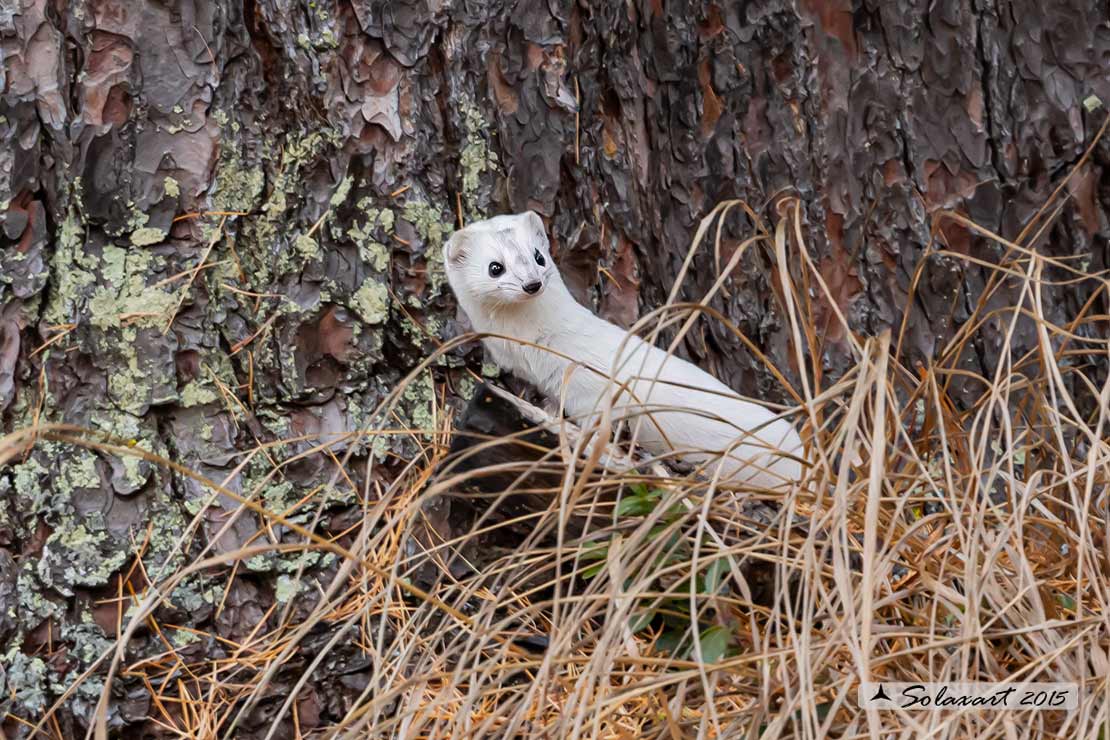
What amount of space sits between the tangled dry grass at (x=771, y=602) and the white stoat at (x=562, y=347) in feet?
1.21

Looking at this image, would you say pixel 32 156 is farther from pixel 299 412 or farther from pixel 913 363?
pixel 913 363

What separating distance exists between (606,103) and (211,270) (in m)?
0.97

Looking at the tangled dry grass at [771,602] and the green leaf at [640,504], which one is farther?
the green leaf at [640,504]

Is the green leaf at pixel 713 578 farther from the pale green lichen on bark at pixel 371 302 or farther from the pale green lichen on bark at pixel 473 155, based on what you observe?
the pale green lichen on bark at pixel 473 155

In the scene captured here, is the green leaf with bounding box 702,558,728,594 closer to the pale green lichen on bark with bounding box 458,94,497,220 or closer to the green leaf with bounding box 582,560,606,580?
the green leaf with bounding box 582,560,606,580

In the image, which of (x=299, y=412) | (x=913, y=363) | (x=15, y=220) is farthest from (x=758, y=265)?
(x=15, y=220)

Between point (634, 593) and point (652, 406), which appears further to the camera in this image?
point (652, 406)

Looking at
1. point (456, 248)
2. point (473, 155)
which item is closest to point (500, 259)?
point (456, 248)

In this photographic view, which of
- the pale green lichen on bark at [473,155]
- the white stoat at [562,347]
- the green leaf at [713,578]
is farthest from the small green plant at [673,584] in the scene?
the pale green lichen on bark at [473,155]

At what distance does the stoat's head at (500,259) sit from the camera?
2.52 metres

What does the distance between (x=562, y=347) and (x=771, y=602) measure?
83 centimetres

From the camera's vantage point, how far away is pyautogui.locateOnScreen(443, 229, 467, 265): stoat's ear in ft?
8.34

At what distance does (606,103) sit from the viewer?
2.78 meters

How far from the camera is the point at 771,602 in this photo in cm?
211
